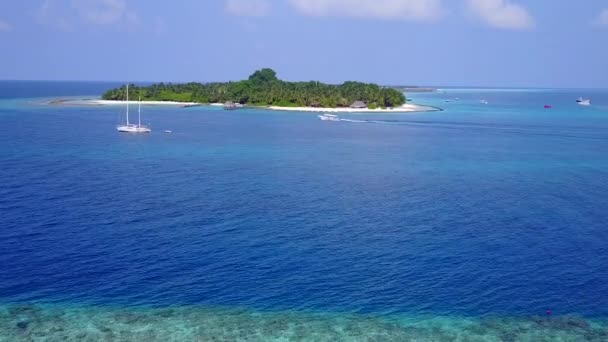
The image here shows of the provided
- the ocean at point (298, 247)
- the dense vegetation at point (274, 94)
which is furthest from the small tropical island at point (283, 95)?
the ocean at point (298, 247)

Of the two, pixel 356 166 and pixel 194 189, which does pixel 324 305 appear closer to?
pixel 194 189

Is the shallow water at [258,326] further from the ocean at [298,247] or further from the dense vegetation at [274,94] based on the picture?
the dense vegetation at [274,94]

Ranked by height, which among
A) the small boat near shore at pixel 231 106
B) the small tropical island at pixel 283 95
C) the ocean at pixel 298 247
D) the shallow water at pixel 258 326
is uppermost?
the small tropical island at pixel 283 95

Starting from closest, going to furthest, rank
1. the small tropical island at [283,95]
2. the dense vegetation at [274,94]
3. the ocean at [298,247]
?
1. the ocean at [298,247]
2. the small tropical island at [283,95]
3. the dense vegetation at [274,94]

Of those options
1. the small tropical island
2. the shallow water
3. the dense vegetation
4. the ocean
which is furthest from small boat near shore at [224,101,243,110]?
the shallow water

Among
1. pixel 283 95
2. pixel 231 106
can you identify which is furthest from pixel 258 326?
pixel 283 95

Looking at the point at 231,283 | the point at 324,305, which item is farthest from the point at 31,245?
the point at 324,305

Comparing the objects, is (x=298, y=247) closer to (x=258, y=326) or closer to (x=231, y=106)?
(x=258, y=326)
